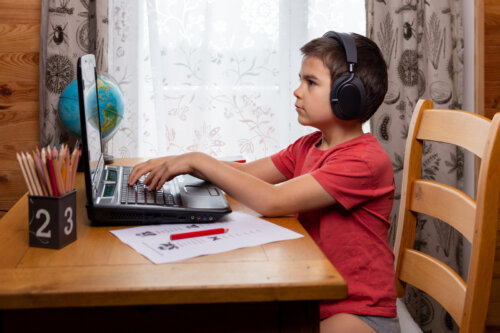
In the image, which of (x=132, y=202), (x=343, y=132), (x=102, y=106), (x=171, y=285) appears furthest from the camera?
(x=102, y=106)

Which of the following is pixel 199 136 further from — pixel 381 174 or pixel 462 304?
pixel 462 304

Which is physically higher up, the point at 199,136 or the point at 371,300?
the point at 199,136

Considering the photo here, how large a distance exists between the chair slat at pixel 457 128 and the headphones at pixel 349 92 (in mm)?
182

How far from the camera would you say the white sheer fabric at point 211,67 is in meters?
2.02

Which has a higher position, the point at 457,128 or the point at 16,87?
the point at 16,87

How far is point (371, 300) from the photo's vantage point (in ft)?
3.35

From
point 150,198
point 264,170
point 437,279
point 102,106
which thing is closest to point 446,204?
point 437,279

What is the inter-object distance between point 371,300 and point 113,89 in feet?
3.39

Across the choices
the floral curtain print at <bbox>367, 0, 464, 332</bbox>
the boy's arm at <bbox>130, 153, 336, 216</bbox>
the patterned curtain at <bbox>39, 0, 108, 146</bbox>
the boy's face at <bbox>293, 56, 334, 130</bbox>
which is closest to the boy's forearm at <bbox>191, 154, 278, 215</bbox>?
the boy's arm at <bbox>130, 153, 336, 216</bbox>

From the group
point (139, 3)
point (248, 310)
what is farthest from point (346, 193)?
point (139, 3)

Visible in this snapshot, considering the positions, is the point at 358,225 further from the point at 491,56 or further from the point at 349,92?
the point at 491,56

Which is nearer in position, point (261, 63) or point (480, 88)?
point (480, 88)

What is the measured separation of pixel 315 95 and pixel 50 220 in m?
0.62

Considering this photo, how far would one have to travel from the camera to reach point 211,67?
206 cm
